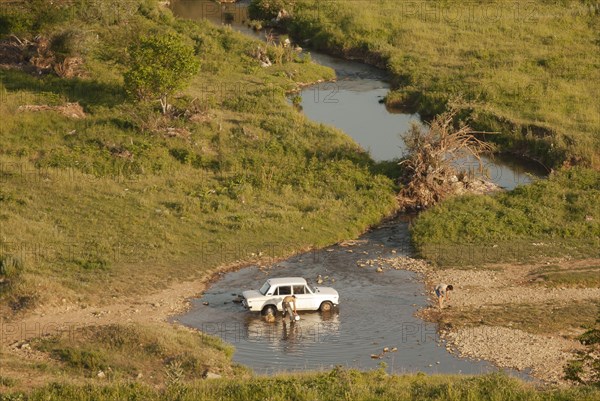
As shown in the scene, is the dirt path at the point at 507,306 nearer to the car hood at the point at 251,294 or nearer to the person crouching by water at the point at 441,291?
the person crouching by water at the point at 441,291

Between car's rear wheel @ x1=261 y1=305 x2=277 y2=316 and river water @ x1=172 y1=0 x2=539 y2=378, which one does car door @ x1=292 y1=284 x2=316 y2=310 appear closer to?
river water @ x1=172 y1=0 x2=539 y2=378

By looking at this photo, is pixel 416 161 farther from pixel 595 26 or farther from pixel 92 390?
pixel 595 26

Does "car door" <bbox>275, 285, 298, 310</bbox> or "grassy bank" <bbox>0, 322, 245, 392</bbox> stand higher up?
"car door" <bbox>275, 285, 298, 310</bbox>

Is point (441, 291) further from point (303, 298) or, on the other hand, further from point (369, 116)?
point (369, 116)

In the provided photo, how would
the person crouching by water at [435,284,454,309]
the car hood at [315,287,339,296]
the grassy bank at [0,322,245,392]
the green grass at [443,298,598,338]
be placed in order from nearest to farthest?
the grassy bank at [0,322,245,392], the green grass at [443,298,598,338], the car hood at [315,287,339,296], the person crouching by water at [435,284,454,309]

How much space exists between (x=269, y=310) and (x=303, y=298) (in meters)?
1.47

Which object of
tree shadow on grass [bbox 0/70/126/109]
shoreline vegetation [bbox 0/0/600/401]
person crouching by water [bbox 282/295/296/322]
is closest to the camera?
shoreline vegetation [bbox 0/0/600/401]

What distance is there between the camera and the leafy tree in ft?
188

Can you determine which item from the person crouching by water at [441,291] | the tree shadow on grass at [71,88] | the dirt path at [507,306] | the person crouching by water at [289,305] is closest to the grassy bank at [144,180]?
the tree shadow on grass at [71,88]

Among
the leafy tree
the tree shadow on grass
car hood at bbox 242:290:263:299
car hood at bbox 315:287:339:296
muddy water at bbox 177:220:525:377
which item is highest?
the leafy tree

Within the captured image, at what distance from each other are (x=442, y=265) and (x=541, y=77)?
29.5 metres

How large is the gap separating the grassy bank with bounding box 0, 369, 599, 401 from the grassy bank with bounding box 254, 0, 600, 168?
29780mm

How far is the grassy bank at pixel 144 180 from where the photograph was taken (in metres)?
44.1

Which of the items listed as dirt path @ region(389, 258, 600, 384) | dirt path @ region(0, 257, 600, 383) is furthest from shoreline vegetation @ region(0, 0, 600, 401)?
dirt path @ region(389, 258, 600, 384)
